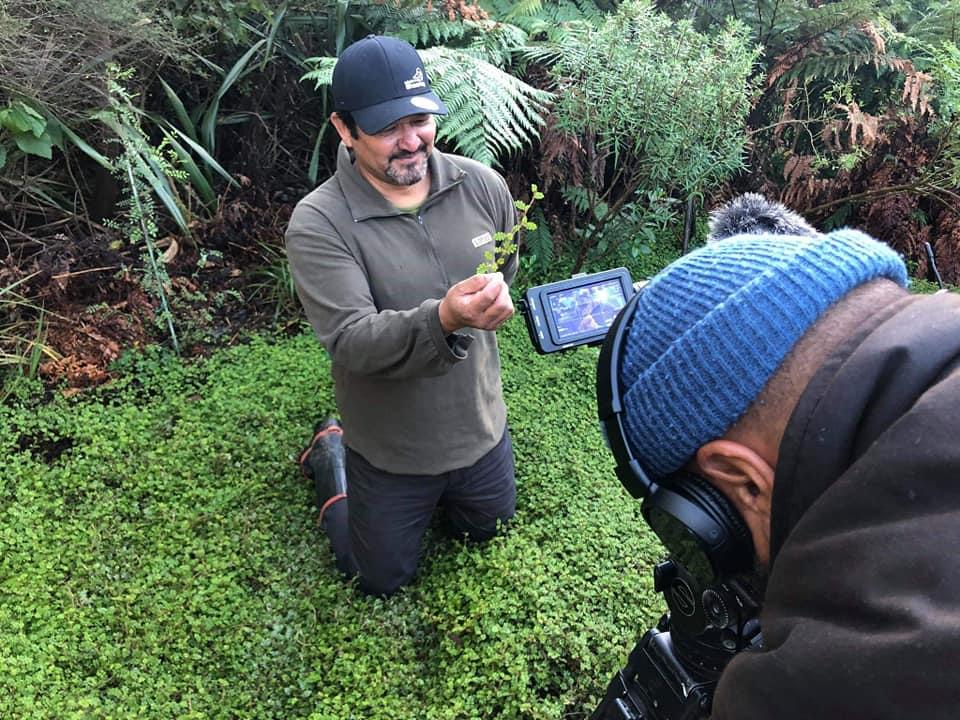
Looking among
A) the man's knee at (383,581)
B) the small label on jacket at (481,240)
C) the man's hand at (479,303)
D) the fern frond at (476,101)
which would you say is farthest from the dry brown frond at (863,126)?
the man's knee at (383,581)

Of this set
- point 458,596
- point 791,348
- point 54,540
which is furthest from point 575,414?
point 791,348

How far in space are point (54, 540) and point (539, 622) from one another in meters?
2.34

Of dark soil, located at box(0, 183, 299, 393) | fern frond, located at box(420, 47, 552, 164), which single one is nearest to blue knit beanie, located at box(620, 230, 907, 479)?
fern frond, located at box(420, 47, 552, 164)

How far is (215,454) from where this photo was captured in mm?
3664

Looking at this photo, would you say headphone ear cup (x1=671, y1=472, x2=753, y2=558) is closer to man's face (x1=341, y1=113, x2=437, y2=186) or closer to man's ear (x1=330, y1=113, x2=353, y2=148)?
man's face (x1=341, y1=113, x2=437, y2=186)

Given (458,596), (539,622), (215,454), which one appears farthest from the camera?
(215,454)

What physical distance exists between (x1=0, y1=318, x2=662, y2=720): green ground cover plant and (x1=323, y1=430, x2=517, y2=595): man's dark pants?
11cm

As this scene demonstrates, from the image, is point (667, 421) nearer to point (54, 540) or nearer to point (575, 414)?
point (575, 414)

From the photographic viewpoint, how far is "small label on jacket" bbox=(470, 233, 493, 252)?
2697 millimetres

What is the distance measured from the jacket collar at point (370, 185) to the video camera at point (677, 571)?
1108 millimetres

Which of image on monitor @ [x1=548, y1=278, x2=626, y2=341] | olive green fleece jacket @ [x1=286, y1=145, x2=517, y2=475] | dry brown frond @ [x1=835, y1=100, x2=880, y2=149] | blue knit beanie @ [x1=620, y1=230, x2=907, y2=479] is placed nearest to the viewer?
blue knit beanie @ [x1=620, y1=230, x2=907, y2=479]

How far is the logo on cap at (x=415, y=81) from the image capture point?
8.40ft

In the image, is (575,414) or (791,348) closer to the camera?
(791,348)

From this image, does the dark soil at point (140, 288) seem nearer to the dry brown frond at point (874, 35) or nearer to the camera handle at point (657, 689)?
the camera handle at point (657, 689)
